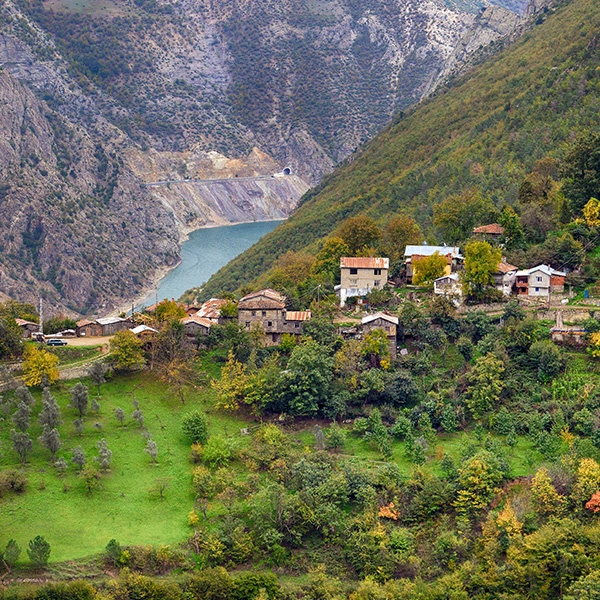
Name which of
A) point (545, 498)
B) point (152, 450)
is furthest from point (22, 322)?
point (545, 498)

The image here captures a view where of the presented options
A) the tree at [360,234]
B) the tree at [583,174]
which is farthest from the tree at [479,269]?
the tree at [360,234]

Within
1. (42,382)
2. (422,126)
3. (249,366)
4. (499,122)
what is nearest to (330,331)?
(249,366)

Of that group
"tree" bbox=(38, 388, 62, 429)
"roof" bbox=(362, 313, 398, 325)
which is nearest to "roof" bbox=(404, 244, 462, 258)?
"roof" bbox=(362, 313, 398, 325)

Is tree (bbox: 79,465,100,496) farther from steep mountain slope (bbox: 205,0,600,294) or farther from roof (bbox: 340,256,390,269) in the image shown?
steep mountain slope (bbox: 205,0,600,294)

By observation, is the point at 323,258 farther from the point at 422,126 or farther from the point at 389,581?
the point at 422,126

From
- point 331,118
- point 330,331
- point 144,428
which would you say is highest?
point 331,118

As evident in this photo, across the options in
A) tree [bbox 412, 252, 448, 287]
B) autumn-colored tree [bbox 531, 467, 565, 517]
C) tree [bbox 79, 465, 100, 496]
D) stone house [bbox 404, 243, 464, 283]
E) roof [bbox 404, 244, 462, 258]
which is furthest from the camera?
roof [bbox 404, 244, 462, 258]
